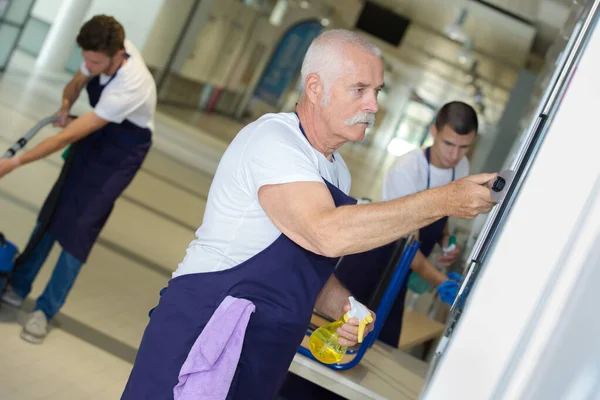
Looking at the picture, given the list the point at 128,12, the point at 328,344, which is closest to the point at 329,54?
the point at 328,344

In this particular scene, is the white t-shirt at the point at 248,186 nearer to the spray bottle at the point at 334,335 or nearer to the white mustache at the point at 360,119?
the white mustache at the point at 360,119

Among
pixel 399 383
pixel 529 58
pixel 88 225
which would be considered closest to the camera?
pixel 399 383

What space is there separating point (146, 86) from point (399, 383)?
6.56ft

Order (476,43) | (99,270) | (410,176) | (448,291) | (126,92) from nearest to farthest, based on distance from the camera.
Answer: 1. (448,291)
2. (410,176)
3. (126,92)
4. (99,270)
5. (476,43)

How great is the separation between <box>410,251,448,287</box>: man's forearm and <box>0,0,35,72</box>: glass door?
10.6 m

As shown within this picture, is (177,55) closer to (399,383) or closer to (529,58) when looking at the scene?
(529,58)

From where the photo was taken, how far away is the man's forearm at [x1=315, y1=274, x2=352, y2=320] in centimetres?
224

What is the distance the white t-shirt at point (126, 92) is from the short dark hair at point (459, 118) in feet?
4.65

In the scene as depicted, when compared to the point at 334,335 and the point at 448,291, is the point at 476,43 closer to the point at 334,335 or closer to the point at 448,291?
the point at 448,291

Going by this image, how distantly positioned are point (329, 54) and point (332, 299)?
630mm

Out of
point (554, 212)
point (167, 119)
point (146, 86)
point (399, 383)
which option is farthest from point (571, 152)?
point (167, 119)

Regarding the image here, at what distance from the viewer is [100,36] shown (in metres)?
3.94

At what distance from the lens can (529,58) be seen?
21.4m

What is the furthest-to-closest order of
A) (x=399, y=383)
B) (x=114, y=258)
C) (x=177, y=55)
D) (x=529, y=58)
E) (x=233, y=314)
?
(x=529, y=58), (x=177, y=55), (x=114, y=258), (x=399, y=383), (x=233, y=314)
